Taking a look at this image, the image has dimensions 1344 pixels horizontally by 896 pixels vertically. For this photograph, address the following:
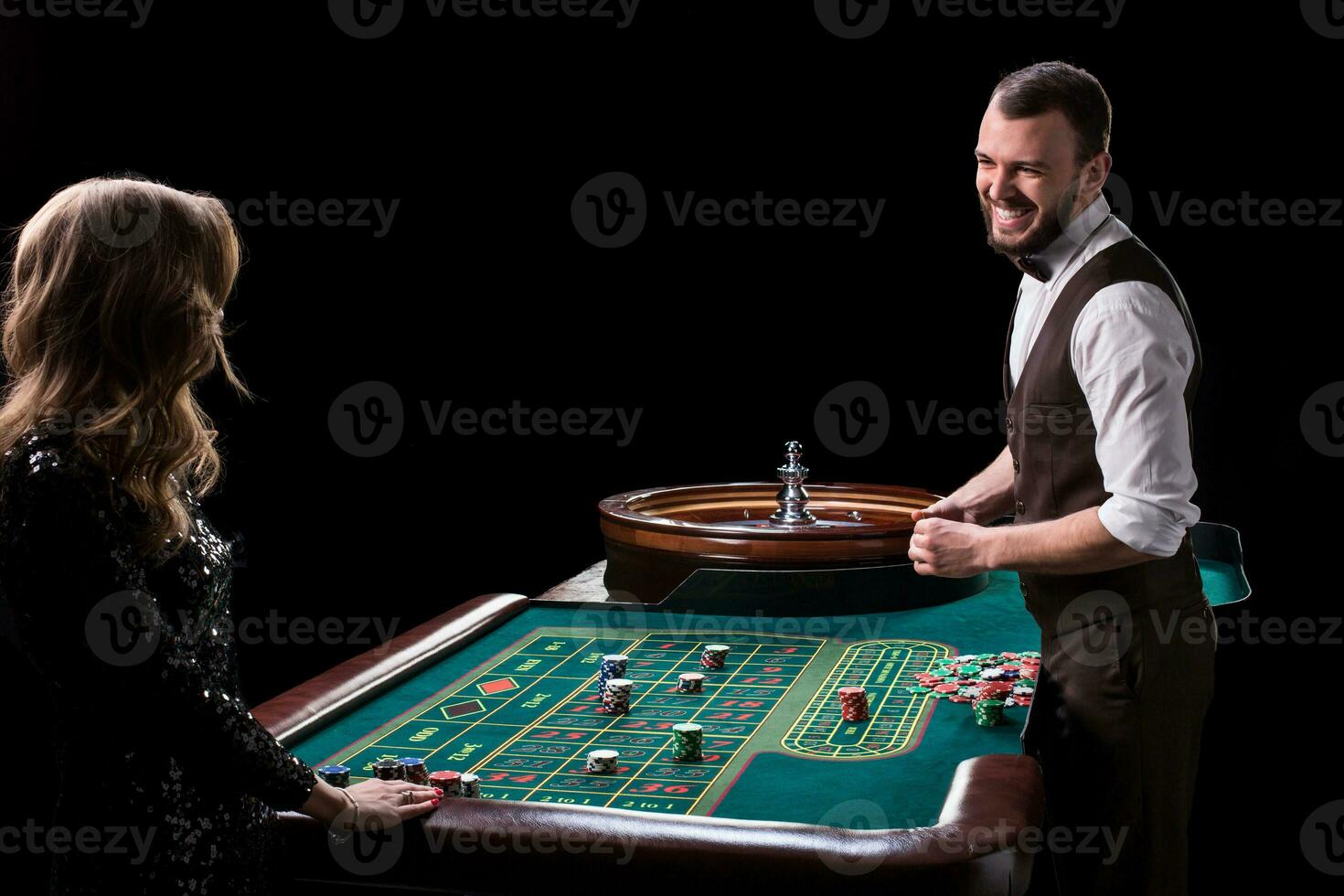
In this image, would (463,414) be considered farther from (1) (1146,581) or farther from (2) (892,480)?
(1) (1146,581)

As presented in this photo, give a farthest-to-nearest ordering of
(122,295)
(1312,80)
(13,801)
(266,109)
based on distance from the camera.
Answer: (266,109)
(1312,80)
(13,801)
(122,295)

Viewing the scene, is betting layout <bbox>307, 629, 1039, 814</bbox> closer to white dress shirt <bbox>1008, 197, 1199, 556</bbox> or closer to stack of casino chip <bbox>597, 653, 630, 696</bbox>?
stack of casino chip <bbox>597, 653, 630, 696</bbox>

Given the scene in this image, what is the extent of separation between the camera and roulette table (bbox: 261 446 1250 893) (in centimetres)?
205

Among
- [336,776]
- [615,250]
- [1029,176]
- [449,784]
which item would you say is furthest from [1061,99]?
[615,250]

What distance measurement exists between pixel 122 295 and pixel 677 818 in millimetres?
1093

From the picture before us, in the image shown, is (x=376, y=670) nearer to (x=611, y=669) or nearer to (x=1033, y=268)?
(x=611, y=669)

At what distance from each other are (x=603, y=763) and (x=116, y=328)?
46.6 inches

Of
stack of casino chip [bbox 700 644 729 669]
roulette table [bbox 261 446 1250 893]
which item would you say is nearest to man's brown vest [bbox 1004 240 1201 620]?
roulette table [bbox 261 446 1250 893]

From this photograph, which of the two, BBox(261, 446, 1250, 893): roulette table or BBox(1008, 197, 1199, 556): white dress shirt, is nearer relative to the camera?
BBox(261, 446, 1250, 893): roulette table

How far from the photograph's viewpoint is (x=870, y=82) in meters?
6.05

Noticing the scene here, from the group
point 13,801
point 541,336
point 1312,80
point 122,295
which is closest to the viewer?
point 122,295

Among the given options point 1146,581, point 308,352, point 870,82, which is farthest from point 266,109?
point 1146,581

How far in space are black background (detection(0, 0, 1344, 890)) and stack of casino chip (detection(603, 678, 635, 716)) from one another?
2.66 m

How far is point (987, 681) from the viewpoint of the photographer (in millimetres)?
2953
